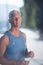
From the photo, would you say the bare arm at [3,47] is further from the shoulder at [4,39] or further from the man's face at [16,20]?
the man's face at [16,20]

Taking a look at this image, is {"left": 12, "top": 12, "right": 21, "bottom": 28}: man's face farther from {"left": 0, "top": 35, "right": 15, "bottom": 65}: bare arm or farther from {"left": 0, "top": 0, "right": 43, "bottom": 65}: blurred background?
{"left": 0, "top": 35, "right": 15, "bottom": 65}: bare arm

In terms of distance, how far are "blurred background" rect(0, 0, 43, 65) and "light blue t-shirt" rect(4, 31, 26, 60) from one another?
54mm

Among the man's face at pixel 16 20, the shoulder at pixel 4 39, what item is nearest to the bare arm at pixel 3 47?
the shoulder at pixel 4 39

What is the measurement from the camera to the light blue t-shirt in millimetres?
1623

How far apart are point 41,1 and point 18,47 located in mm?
465

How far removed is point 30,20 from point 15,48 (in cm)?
29

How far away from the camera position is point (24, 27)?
1649 millimetres

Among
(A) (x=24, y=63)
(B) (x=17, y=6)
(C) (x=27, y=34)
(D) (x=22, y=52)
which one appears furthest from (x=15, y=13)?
(A) (x=24, y=63)

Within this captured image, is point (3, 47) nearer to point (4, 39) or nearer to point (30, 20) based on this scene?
point (4, 39)

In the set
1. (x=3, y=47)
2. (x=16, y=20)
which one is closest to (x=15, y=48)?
(x=3, y=47)

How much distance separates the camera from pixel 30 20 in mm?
1656

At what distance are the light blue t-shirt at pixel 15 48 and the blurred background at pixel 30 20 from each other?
5 cm

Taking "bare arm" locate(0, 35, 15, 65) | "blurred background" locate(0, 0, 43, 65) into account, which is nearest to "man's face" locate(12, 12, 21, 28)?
"blurred background" locate(0, 0, 43, 65)

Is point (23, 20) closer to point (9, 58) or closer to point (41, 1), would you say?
point (41, 1)
